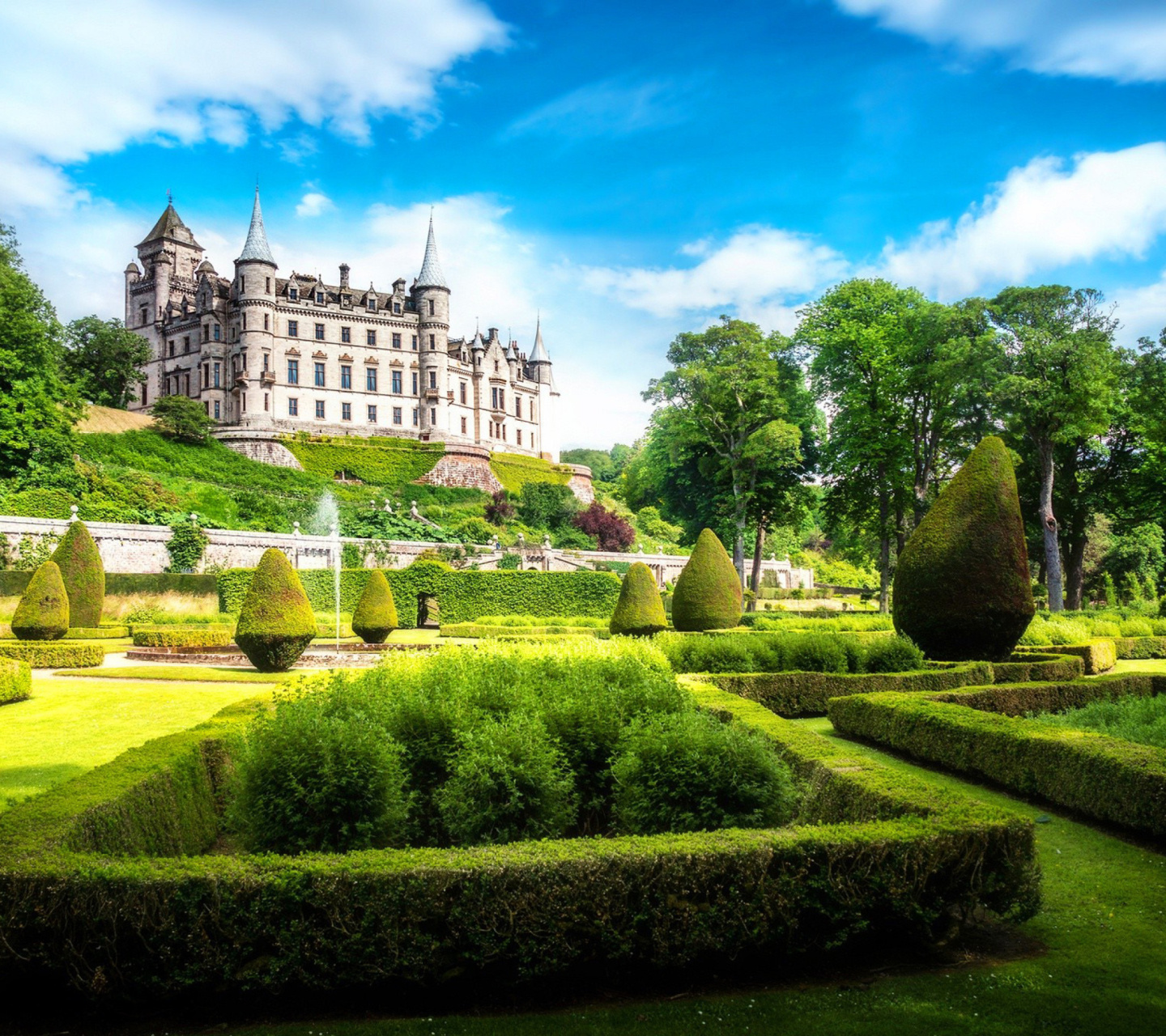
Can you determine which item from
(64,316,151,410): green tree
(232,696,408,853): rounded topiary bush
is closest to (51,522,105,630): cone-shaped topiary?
(232,696,408,853): rounded topiary bush

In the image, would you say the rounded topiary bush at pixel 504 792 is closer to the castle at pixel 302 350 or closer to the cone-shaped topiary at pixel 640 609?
the cone-shaped topiary at pixel 640 609

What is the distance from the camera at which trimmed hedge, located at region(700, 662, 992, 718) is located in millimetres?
12562

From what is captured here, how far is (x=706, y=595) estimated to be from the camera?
21828 mm

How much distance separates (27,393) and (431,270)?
3827cm

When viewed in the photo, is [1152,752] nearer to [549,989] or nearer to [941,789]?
[941,789]

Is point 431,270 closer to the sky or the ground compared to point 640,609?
closer to the sky

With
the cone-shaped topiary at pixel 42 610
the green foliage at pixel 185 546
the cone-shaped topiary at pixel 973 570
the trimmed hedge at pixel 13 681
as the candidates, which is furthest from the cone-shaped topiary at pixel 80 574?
the cone-shaped topiary at pixel 973 570

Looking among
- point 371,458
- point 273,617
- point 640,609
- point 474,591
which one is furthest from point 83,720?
point 371,458

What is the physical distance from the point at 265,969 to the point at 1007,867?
13.3 feet

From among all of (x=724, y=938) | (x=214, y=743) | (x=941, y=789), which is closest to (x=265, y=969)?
(x=724, y=938)

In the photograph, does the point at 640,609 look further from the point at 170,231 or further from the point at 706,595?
the point at 170,231

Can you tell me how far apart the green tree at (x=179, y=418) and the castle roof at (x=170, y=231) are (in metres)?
23.8

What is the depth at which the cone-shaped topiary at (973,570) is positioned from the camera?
562 inches

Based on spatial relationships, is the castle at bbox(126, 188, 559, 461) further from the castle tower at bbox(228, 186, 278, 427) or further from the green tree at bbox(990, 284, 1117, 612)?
the green tree at bbox(990, 284, 1117, 612)
